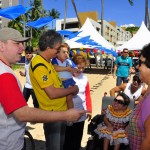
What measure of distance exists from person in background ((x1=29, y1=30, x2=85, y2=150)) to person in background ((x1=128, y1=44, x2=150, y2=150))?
877mm

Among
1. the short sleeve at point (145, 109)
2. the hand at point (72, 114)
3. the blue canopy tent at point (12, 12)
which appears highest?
the blue canopy tent at point (12, 12)

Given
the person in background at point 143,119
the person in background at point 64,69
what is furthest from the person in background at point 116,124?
the person in background at point 143,119

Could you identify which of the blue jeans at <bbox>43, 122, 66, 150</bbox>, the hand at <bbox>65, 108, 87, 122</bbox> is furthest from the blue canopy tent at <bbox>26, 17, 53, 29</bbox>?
the hand at <bbox>65, 108, 87, 122</bbox>

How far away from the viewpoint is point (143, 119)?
1729 mm

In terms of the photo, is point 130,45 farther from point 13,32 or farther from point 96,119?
point 13,32

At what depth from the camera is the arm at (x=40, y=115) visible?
1.67 m

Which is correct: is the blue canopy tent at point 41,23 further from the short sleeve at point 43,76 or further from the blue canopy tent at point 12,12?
the short sleeve at point 43,76

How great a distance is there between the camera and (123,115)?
3.68 metres

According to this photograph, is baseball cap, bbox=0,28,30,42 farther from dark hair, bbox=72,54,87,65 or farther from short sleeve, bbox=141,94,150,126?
dark hair, bbox=72,54,87,65

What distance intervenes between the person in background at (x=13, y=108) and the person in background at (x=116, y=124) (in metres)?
1.84

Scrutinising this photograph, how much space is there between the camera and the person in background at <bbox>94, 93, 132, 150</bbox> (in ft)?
11.6

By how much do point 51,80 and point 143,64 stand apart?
100 centimetres

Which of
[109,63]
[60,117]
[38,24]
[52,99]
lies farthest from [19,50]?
[109,63]

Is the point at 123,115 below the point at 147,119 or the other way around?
below
